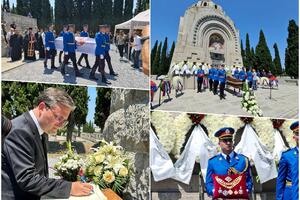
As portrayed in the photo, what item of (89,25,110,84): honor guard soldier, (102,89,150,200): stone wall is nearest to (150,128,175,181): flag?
(102,89,150,200): stone wall

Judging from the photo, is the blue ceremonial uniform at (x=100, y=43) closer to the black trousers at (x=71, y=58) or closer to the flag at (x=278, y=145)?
the black trousers at (x=71, y=58)

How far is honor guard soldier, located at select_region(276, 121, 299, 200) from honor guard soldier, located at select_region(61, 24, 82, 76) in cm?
196

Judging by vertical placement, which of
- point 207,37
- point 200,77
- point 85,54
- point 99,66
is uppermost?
point 207,37

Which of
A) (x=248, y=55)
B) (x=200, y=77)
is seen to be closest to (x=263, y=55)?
(x=248, y=55)

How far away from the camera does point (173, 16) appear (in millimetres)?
4355

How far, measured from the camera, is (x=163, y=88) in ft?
14.3

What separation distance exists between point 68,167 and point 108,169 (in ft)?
1.03

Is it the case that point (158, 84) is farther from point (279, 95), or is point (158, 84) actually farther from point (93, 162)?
point (279, 95)

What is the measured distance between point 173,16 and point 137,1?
463 mm

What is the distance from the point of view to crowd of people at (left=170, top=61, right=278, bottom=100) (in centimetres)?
461

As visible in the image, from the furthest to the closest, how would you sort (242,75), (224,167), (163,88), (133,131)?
(242,75)
(163,88)
(133,131)
(224,167)

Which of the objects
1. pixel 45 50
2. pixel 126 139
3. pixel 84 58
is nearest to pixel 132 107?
pixel 126 139

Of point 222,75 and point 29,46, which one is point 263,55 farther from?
point 29,46

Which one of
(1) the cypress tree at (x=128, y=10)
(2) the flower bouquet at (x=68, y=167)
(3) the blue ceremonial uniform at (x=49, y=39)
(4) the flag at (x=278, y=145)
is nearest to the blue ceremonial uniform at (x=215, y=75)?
(4) the flag at (x=278, y=145)
